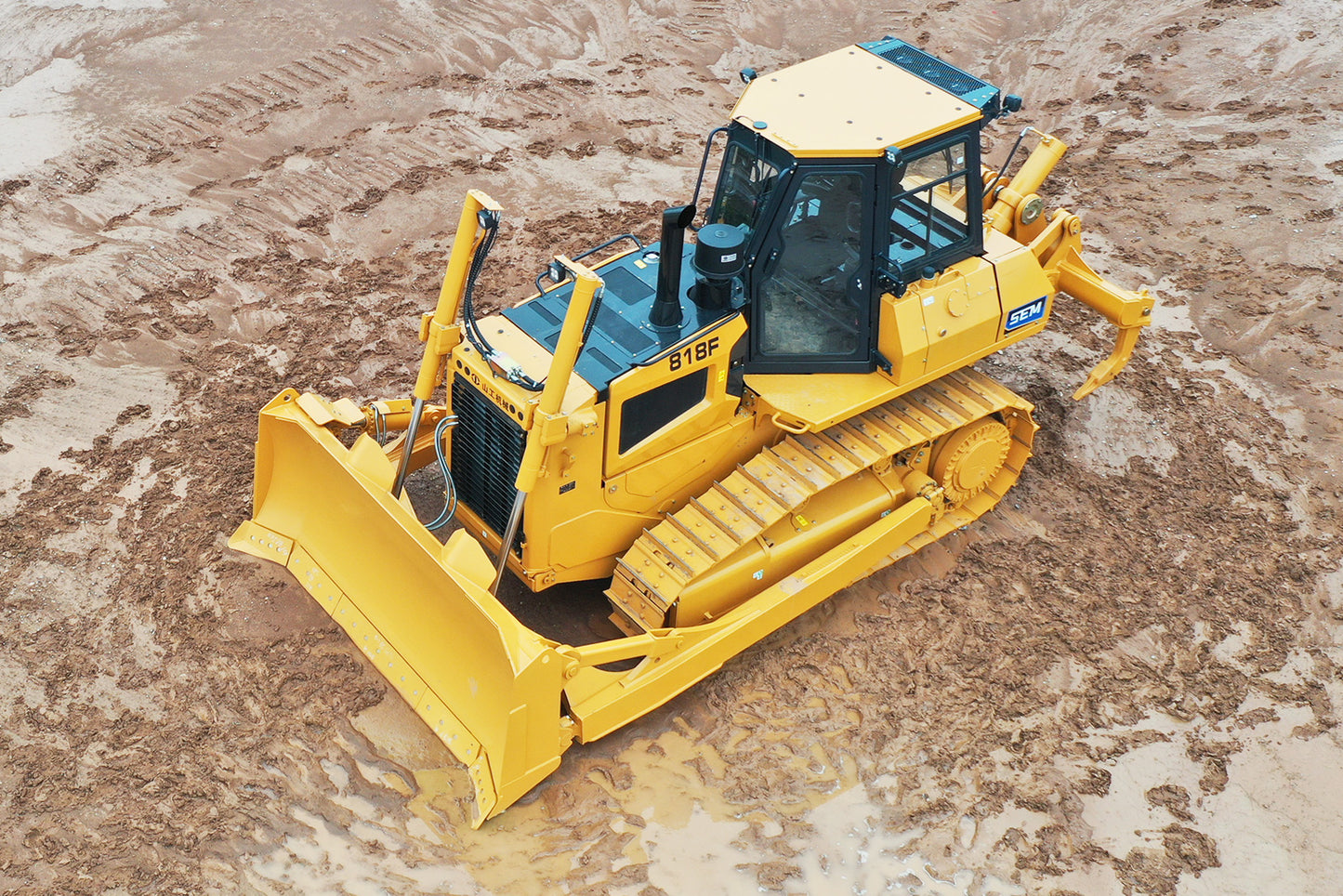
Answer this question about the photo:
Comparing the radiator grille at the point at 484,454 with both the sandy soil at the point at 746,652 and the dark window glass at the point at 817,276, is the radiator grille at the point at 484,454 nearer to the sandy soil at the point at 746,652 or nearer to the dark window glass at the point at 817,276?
the sandy soil at the point at 746,652

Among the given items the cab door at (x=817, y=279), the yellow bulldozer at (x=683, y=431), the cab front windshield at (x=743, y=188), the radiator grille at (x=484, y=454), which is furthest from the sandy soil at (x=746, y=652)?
the cab front windshield at (x=743, y=188)

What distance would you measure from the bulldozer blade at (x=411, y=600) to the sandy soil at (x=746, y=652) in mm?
336

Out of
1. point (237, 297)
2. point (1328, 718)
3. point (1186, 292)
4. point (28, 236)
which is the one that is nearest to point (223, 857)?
point (237, 297)

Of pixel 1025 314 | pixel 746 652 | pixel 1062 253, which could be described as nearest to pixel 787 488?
pixel 746 652

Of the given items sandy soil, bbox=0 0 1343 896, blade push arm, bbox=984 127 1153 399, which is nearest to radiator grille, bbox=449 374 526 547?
sandy soil, bbox=0 0 1343 896

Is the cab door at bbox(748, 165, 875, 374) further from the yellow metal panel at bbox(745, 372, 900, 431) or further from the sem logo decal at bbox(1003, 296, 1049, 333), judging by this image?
the sem logo decal at bbox(1003, 296, 1049, 333)

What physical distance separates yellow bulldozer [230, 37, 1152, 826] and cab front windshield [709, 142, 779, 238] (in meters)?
0.02

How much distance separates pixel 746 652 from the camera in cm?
685

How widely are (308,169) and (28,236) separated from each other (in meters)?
2.34

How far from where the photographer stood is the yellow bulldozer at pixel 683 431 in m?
5.90

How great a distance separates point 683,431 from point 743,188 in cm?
137

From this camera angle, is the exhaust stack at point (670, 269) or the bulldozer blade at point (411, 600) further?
the exhaust stack at point (670, 269)

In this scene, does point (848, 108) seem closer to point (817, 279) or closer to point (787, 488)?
point (817, 279)

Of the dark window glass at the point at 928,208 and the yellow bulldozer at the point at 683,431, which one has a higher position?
the dark window glass at the point at 928,208
